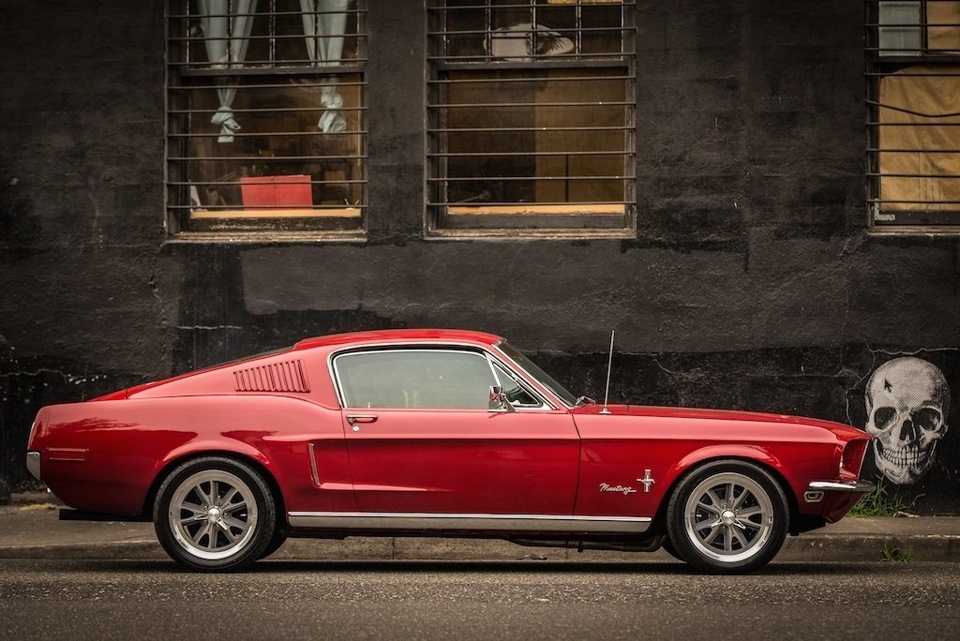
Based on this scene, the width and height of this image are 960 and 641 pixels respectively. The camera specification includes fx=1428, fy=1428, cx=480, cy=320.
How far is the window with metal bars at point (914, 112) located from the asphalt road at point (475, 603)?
3810 millimetres

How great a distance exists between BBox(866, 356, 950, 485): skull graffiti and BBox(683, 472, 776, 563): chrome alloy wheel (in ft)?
11.3

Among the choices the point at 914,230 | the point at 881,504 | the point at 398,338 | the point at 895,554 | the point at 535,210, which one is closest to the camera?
the point at 398,338

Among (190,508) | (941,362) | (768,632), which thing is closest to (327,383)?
(190,508)

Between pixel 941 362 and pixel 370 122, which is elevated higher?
pixel 370 122

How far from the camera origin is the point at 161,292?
11.5 metres

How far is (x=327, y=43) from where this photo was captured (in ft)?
38.2

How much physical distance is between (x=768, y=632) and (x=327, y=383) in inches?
122

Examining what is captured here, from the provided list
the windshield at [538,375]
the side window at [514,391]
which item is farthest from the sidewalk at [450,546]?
the side window at [514,391]

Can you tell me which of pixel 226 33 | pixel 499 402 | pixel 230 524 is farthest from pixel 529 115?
pixel 230 524

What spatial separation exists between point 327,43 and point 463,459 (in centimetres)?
501

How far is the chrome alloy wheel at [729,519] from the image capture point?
7.76 metres

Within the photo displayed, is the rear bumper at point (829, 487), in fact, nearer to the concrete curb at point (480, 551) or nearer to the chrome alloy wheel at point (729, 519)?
the chrome alloy wheel at point (729, 519)

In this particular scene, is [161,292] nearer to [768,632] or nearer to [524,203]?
[524,203]

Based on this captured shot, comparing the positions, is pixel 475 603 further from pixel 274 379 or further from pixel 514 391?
pixel 274 379
